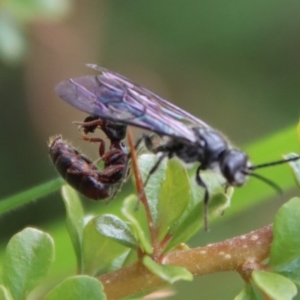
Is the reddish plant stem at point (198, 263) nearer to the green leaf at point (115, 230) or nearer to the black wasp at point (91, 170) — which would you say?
the green leaf at point (115, 230)

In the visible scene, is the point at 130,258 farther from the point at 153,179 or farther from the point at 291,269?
the point at 291,269

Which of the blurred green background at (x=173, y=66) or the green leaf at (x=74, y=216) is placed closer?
the green leaf at (x=74, y=216)

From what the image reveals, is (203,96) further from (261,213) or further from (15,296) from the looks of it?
(15,296)

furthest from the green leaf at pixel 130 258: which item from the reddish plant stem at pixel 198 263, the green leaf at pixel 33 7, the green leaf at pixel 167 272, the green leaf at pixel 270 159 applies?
the green leaf at pixel 33 7

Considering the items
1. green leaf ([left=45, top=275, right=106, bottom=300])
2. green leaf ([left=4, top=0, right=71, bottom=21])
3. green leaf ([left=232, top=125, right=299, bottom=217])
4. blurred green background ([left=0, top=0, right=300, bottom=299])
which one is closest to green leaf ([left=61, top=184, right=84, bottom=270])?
green leaf ([left=45, top=275, right=106, bottom=300])

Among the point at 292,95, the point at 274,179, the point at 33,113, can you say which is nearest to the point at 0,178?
the point at 33,113

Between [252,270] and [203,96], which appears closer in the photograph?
[252,270]

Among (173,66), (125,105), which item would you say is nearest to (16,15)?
(125,105)
